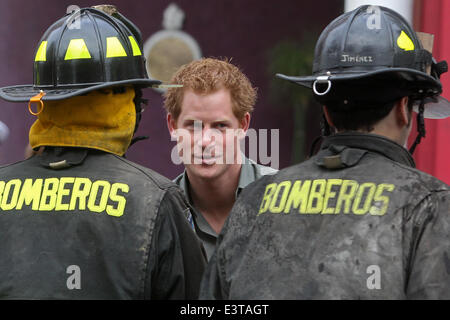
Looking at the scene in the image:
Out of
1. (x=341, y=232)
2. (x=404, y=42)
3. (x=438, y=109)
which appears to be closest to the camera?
(x=341, y=232)

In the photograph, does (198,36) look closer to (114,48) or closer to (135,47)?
(135,47)

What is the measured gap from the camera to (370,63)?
7.62 ft

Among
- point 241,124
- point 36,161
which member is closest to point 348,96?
point 36,161

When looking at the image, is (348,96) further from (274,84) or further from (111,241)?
(274,84)

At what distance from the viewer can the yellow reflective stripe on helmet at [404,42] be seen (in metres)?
2.36

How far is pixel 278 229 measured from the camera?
222 centimetres

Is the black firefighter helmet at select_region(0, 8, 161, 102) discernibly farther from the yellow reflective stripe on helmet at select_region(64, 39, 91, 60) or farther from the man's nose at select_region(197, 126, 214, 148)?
the man's nose at select_region(197, 126, 214, 148)

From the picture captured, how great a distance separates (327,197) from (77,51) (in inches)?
39.4

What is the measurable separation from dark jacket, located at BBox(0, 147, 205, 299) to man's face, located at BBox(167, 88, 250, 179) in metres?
1.11

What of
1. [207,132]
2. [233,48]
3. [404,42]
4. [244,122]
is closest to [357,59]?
[404,42]

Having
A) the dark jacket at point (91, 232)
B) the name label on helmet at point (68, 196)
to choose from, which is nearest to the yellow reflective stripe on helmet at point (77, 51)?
the dark jacket at point (91, 232)

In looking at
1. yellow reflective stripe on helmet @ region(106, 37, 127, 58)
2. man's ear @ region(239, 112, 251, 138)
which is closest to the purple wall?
man's ear @ region(239, 112, 251, 138)

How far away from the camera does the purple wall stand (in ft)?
22.9

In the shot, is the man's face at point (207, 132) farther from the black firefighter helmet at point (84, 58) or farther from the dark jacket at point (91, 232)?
the dark jacket at point (91, 232)
